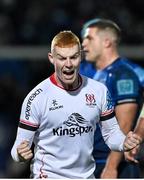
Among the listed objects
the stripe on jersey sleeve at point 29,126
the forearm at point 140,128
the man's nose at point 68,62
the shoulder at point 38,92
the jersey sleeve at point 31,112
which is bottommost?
the forearm at point 140,128

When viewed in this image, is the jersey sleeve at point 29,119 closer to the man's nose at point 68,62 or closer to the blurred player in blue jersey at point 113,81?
the man's nose at point 68,62

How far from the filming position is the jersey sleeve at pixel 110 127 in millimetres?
4770

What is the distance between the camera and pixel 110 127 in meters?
4.84

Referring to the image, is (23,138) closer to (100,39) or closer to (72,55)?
(72,55)

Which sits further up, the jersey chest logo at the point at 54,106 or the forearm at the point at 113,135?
the jersey chest logo at the point at 54,106

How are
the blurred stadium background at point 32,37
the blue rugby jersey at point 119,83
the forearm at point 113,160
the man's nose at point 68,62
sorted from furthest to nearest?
the blurred stadium background at point 32,37
the blue rugby jersey at point 119,83
the forearm at point 113,160
the man's nose at point 68,62

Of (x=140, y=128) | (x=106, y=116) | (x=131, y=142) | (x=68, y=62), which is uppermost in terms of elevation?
(x=68, y=62)

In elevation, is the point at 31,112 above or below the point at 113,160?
above

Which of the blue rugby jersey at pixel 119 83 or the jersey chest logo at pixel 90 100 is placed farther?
the blue rugby jersey at pixel 119 83

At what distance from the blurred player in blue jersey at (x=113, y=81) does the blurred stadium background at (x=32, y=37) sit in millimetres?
4266

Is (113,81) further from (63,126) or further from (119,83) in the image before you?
(63,126)

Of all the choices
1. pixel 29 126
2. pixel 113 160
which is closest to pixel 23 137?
pixel 29 126

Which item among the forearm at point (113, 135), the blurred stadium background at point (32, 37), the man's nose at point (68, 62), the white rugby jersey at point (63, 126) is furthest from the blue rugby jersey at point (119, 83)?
the blurred stadium background at point (32, 37)

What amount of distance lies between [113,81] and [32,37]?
6.45m
